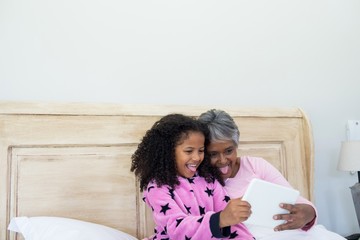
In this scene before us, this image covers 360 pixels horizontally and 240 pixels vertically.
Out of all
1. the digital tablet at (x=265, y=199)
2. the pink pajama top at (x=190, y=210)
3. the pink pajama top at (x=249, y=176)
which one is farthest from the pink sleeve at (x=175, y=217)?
the pink pajama top at (x=249, y=176)

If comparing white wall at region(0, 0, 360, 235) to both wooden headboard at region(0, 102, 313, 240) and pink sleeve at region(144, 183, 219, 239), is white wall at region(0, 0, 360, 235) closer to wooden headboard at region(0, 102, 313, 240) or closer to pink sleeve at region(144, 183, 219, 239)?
wooden headboard at region(0, 102, 313, 240)

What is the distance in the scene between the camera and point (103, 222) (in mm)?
1292

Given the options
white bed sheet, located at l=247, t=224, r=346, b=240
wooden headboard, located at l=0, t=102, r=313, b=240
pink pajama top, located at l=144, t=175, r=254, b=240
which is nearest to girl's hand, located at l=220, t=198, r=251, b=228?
pink pajama top, located at l=144, t=175, r=254, b=240

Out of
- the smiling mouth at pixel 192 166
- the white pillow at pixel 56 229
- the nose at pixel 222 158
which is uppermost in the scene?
the nose at pixel 222 158

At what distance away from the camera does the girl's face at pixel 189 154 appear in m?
1.12

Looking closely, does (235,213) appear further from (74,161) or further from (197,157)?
(74,161)

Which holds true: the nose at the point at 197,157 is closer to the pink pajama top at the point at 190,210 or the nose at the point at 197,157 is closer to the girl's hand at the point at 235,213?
the pink pajama top at the point at 190,210

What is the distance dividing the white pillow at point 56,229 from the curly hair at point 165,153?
0.21m

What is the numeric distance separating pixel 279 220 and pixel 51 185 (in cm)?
80

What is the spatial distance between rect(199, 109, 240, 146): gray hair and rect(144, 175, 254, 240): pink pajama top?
6.2 inches

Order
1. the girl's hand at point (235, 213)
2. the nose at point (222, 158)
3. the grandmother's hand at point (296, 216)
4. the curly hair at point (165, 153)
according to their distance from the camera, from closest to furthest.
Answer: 1. the girl's hand at point (235, 213)
2. the grandmother's hand at point (296, 216)
3. the curly hair at point (165, 153)
4. the nose at point (222, 158)

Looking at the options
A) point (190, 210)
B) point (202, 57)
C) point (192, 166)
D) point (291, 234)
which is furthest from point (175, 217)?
point (202, 57)

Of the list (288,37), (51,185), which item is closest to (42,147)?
(51,185)

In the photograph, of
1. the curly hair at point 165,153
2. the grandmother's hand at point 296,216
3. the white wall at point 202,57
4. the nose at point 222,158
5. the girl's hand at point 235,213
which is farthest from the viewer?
the white wall at point 202,57
